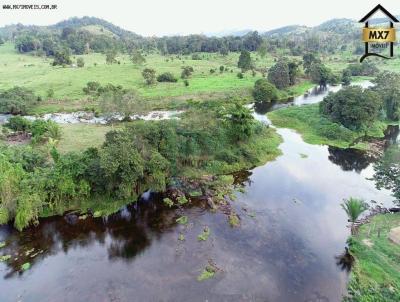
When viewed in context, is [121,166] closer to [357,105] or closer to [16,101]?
[357,105]

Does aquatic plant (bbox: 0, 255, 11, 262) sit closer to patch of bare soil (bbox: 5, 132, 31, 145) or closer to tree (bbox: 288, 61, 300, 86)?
patch of bare soil (bbox: 5, 132, 31, 145)

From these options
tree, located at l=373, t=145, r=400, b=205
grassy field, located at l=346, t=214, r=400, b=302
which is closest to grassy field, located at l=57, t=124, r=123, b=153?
grassy field, located at l=346, t=214, r=400, b=302

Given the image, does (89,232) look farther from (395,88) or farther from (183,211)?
(395,88)

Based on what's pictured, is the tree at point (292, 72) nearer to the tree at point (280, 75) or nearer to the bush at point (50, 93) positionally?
the tree at point (280, 75)

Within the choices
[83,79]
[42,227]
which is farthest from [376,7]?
[83,79]

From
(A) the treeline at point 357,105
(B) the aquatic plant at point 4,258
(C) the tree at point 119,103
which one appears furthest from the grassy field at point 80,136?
(A) the treeline at point 357,105

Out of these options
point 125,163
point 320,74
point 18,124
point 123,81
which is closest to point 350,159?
point 125,163
